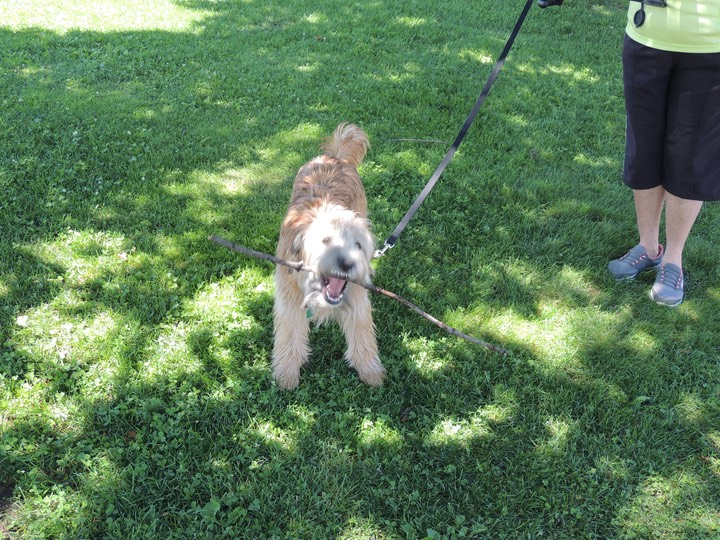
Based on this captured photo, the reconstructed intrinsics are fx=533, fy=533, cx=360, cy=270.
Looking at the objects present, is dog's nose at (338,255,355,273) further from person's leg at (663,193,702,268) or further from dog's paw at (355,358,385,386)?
person's leg at (663,193,702,268)

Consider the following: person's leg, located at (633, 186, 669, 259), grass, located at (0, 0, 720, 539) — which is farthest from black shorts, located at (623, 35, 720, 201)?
grass, located at (0, 0, 720, 539)

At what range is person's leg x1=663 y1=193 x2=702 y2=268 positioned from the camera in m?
4.00

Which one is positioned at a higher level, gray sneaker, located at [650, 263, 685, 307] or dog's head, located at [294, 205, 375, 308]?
dog's head, located at [294, 205, 375, 308]

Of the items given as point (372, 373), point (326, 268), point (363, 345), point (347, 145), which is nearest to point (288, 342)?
point (363, 345)

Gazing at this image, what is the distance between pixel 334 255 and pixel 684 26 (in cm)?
264

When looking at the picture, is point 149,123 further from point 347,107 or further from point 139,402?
point 139,402

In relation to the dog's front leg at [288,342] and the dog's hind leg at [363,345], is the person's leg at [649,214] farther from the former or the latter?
the dog's front leg at [288,342]

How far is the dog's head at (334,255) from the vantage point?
2.87 m

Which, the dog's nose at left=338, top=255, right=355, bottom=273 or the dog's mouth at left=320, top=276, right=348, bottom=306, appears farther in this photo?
the dog's mouth at left=320, top=276, right=348, bottom=306

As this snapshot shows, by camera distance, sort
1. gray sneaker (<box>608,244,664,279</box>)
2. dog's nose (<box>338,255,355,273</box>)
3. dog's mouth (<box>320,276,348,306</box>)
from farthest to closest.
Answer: gray sneaker (<box>608,244,664,279</box>), dog's mouth (<box>320,276,348,306</box>), dog's nose (<box>338,255,355,273</box>)

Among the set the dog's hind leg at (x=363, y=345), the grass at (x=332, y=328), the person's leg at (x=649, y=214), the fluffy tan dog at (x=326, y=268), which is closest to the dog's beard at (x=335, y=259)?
the fluffy tan dog at (x=326, y=268)

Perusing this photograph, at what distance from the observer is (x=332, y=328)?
4047mm

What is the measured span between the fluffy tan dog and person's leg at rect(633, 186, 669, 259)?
2.24 metres

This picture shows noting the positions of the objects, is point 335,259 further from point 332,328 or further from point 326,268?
point 332,328
